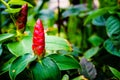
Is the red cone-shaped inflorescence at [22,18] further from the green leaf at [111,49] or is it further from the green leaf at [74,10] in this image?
the green leaf at [74,10]

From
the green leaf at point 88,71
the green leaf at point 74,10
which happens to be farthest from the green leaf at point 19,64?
the green leaf at point 74,10

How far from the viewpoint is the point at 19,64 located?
0.84m

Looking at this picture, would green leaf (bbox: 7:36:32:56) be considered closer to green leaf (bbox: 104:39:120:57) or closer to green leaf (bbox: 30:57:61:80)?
green leaf (bbox: 30:57:61:80)

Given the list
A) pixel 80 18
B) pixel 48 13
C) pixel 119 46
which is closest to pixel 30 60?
pixel 119 46

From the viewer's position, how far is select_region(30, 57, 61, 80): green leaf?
0.82 m

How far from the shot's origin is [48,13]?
193cm

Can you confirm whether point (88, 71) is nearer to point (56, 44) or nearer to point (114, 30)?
point (56, 44)

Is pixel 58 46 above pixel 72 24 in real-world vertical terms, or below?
above

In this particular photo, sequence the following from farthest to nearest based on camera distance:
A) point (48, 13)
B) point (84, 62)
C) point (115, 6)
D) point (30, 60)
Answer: point (48, 13) → point (115, 6) → point (84, 62) → point (30, 60)

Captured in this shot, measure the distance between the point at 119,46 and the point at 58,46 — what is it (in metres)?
0.47

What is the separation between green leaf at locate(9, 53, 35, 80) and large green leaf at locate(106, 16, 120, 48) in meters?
0.58

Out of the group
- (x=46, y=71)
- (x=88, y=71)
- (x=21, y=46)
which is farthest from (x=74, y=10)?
(x=46, y=71)

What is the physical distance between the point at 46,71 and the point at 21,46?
0.15 meters

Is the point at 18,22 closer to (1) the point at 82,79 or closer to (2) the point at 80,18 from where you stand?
(1) the point at 82,79
